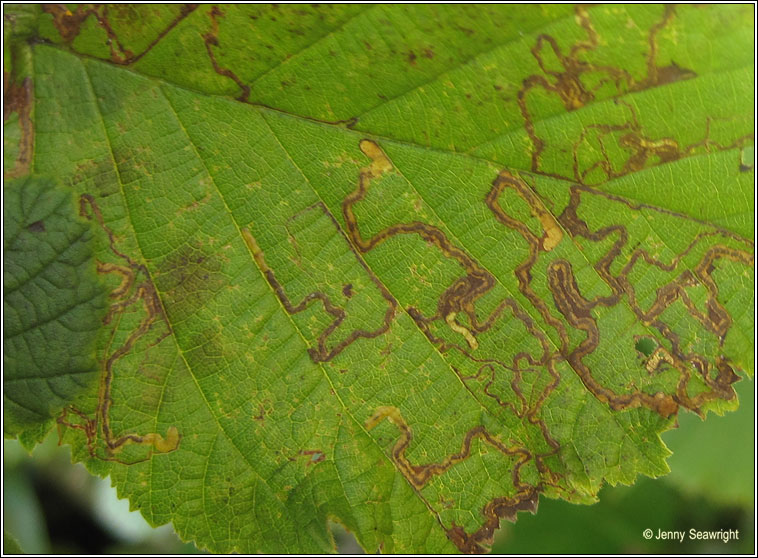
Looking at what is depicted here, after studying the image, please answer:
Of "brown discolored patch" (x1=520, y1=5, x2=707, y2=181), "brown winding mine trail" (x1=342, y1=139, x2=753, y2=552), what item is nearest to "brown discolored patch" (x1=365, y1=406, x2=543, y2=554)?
"brown winding mine trail" (x1=342, y1=139, x2=753, y2=552)

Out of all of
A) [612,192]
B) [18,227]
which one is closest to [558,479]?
[612,192]

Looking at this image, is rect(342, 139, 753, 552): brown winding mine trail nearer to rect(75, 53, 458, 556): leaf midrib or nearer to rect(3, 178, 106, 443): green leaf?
rect(75, 53, 458, 556): leaf midrib

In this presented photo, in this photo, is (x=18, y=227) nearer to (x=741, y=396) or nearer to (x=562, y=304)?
(x=562, y=304)

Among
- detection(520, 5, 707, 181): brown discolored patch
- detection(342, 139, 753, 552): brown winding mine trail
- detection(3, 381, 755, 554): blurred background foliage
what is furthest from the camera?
detection(3, 381, 755, 554): blurred background foliage

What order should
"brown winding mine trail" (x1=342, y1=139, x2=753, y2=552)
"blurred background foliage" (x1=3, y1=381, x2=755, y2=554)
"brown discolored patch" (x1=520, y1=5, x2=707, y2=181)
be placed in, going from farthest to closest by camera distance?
"blurred background foliage" (x1=3, y1=381, x2=755, y2=554)
"brown winding mine trail" (x1=342, y1=139, x2=753, y2=552)
"brown discolored patch" (x1=520, y1=5, x2=707, y2=181)

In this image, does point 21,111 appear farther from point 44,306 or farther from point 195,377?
point 195,377

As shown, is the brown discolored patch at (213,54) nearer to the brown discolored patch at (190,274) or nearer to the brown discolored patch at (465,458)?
the brown discolored patch at (190,274)
